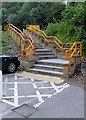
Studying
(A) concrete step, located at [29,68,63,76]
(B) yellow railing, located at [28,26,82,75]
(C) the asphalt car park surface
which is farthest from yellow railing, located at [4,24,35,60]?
(C) the asphalt car park surface

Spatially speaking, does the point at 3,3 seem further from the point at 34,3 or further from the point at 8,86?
the point at 8,86

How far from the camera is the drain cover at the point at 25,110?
21.6ft

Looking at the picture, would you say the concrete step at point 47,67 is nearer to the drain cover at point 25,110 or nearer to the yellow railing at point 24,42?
the yellow railing at point 24,42

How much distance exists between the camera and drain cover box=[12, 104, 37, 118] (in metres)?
6.59

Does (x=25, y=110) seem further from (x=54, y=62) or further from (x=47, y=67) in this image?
(x=54, y=62)

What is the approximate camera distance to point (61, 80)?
413 inches

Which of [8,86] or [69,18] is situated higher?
[69,18]

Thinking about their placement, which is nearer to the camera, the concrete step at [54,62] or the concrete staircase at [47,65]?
the concrete staircase at [47,65]

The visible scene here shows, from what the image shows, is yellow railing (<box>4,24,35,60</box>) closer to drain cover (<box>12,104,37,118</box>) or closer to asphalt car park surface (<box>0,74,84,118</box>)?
asphalt car park surface (<box>0,74,84,118</box>)

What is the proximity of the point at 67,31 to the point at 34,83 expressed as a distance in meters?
7.35

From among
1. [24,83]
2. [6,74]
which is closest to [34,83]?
[24,83]

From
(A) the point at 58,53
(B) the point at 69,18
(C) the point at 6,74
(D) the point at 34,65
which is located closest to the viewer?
(C) the point at 6,74

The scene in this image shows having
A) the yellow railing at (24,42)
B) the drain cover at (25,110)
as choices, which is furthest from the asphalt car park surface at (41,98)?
the yellow railing at (24,42)

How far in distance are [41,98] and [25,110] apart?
120 centimetres
